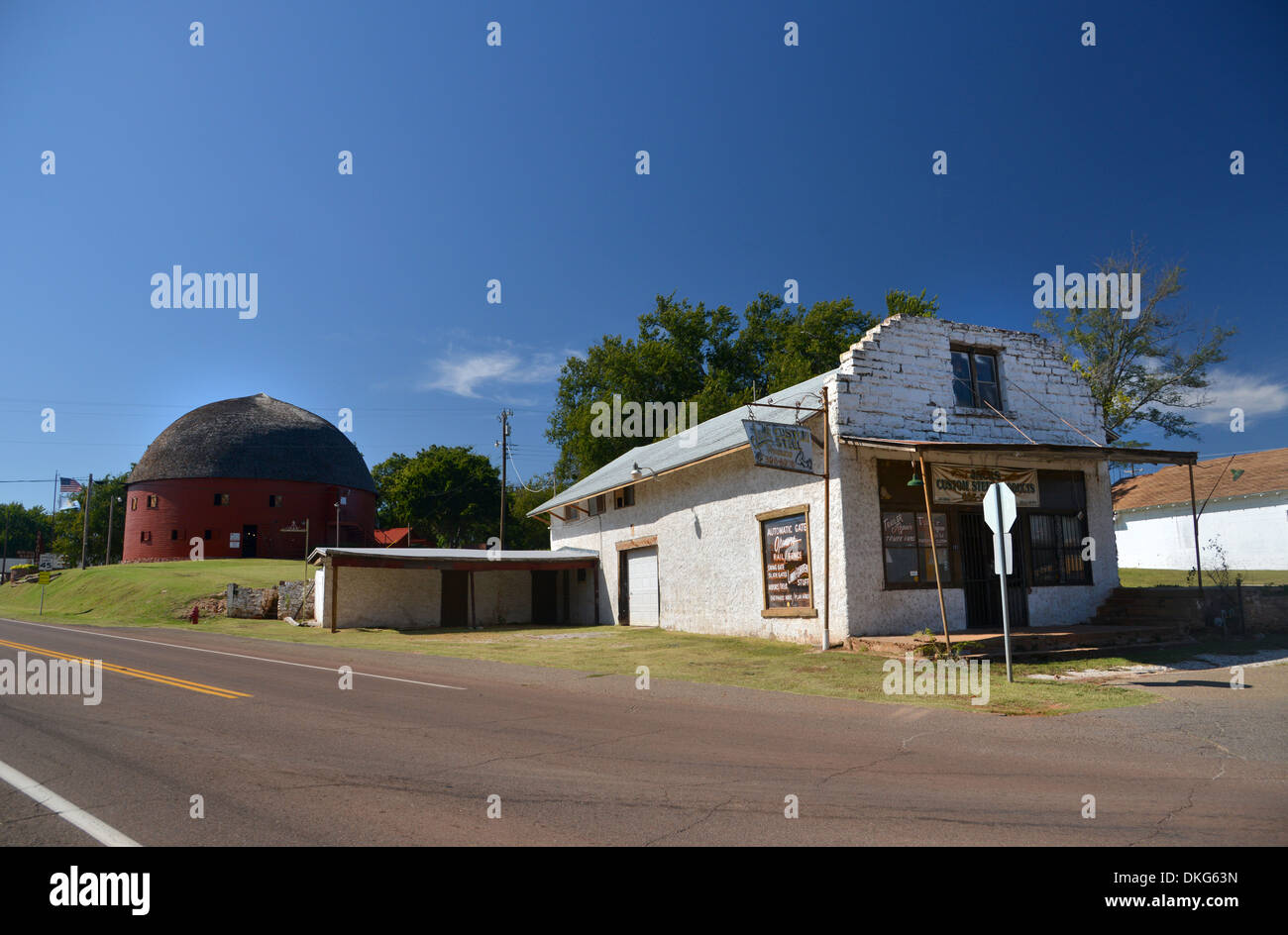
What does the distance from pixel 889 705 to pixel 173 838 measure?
8282 mm

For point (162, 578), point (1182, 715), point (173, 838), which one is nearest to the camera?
point (173, 838)

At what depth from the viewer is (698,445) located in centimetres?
2364

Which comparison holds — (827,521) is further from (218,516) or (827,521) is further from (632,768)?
(218,516)

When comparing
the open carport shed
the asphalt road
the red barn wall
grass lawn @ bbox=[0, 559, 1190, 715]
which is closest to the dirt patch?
grass lawn @ bbox=[0, 559, 1190, 715]

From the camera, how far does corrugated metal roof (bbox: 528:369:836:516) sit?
19922 millimetres

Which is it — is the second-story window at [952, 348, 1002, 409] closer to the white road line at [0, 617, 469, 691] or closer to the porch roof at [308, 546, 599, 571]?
the white road line at [0, 617, 469, 691]

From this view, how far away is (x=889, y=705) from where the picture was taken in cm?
1012

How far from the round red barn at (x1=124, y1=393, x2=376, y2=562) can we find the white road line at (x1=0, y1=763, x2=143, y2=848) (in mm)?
52634

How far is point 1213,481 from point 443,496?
60.8 m

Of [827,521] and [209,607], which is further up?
[827,521]

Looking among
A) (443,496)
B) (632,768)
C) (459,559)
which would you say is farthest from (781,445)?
(443,496)
